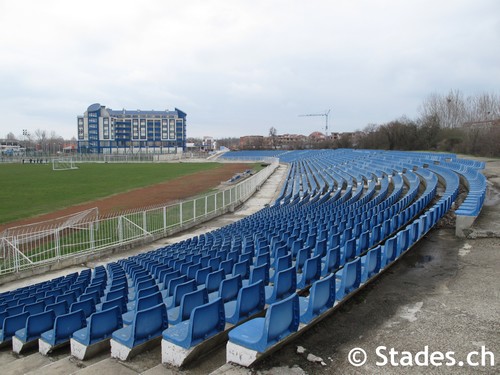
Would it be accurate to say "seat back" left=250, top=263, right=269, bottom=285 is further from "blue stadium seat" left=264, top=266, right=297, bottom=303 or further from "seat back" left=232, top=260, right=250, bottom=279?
"seat back" left=232, top=260, right=250, bottom=279

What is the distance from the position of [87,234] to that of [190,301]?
11752mm

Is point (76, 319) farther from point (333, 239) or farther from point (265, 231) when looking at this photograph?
point (265, 231)

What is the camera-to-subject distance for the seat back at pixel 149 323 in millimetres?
4711

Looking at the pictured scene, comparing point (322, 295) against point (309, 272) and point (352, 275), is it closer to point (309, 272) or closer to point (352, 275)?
point (352, 275)

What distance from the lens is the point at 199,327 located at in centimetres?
440

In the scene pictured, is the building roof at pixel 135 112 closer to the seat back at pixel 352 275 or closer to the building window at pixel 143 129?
the building window at pixel 143 129

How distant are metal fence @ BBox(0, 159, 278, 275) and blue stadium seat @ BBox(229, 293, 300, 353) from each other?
1098 centimetres

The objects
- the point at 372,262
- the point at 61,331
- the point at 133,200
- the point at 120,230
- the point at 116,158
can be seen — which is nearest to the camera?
the point at 61,331

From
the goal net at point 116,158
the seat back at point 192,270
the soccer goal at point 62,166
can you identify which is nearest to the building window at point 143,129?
the goal net at point 116,158

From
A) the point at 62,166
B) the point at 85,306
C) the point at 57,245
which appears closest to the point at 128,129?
the point at 62,166

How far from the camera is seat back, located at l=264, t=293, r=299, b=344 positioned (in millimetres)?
4125

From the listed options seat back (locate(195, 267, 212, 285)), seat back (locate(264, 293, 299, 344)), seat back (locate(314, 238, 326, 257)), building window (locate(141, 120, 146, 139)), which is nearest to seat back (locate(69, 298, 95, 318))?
seat back (locate(195, 267, 212, 285))

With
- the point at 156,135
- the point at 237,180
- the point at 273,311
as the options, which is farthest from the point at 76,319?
the point at 156,135

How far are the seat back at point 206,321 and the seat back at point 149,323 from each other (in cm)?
75
